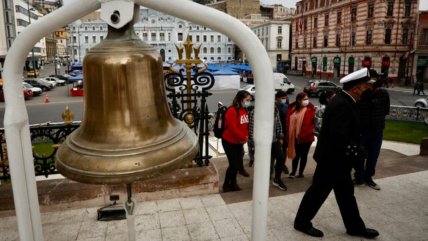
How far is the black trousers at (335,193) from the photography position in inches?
164

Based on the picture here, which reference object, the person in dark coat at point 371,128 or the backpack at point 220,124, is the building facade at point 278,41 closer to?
the person in dark coat at point 371,128

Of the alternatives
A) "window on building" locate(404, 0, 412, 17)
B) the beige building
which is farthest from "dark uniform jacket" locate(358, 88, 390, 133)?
"window on building" locate(404, 0, 412, 17)

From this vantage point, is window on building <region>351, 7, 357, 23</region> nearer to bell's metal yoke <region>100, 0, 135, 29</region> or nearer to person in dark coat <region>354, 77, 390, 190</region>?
person in dark coat <region>354, 77, 390, 190</region>

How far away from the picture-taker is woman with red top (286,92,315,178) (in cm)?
675

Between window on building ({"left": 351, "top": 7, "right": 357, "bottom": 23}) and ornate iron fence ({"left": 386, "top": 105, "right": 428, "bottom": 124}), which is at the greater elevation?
window on building ({"left": 351, "top": 7, "right": 357, "bottom": 23})

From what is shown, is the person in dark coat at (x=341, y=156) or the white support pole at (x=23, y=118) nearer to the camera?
the white support pole at (x=23, y=118)

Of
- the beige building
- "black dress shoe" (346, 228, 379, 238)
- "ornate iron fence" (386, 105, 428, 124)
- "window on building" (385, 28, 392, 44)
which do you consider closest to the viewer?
"black dress shoe" (346, 228, 379, 238)

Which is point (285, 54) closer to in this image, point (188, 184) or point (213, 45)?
point (213, 45)

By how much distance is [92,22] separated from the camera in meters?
82.9

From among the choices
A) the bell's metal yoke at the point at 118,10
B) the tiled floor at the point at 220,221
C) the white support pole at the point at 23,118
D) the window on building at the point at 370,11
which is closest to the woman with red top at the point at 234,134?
the tiled floor at the point at 220,221

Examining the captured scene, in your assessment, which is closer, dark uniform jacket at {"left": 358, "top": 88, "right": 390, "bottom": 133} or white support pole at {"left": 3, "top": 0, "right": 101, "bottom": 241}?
white support pole at {"left": 3, "top": 0, "right": 101, "bottom": 241}

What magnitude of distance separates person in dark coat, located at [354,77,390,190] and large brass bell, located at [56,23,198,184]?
5185mm

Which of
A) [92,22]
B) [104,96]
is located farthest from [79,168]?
[92,22]

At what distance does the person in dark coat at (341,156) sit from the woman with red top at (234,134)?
1.89 metres
